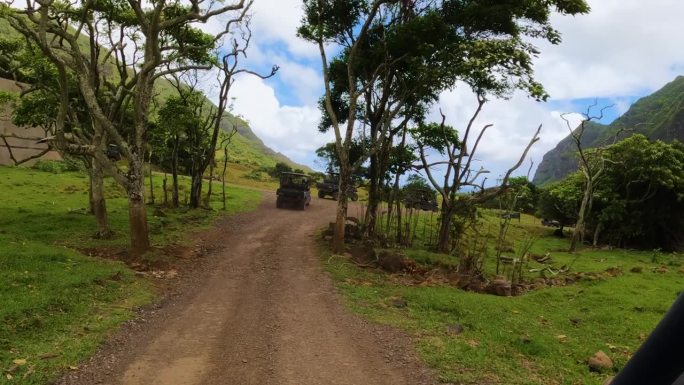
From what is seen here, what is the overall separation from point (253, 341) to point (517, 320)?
6.50 meters

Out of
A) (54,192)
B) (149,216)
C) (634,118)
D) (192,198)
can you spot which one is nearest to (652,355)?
(149,216)

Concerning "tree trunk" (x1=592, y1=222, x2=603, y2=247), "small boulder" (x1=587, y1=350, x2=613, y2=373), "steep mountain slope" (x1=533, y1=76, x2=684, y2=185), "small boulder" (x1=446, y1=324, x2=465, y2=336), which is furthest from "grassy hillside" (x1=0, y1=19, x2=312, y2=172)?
"steep mountain slope" (x1=533, y1=76, x2=684, y2=185)

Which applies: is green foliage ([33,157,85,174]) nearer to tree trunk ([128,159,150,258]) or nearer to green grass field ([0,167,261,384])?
green grass field ([0,167,261,384])

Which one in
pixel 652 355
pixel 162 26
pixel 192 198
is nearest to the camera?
pixel 652 355

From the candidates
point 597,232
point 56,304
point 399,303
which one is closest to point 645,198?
point 597,232

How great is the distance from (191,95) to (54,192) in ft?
34.3

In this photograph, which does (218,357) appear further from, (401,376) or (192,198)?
(192,198)

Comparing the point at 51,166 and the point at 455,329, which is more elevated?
the point at 51,166

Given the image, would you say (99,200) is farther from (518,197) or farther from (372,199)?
(518,197)

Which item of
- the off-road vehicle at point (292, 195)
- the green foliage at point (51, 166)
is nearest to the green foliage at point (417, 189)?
the off-road vehicle at point (292, 195)

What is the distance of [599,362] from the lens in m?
8.89

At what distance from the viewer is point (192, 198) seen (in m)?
28.1

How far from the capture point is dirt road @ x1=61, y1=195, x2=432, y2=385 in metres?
7.91

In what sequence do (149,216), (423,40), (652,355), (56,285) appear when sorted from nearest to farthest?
(652,355) → (56,285) → (423,40) → (149,216)
